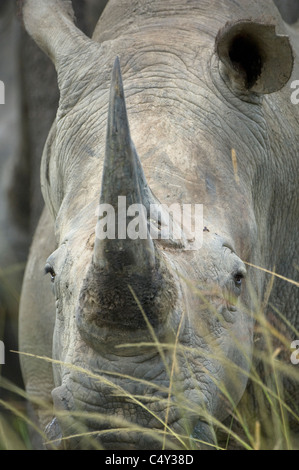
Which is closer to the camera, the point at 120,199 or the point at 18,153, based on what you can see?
the point at 120,199

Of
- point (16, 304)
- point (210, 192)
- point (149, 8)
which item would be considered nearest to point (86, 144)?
point (210, 192)

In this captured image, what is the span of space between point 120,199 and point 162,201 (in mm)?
553

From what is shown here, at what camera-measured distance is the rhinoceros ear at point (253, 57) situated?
3.97m

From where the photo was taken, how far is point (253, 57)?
4.16m
